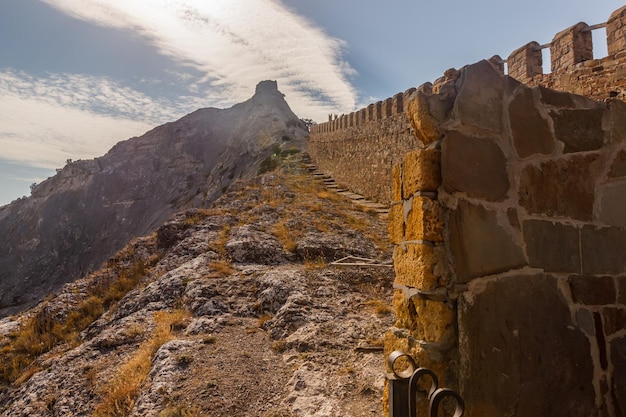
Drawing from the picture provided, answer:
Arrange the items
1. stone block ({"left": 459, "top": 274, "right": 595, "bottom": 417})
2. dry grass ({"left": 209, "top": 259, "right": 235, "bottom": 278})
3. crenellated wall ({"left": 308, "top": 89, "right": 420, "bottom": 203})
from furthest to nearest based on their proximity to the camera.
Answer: crenellated wall ({"left": 308, "top": 89, "right": 420, "bottom": 203}) → dry grass ({"left": 209, "top": 259, "right": 235, "bottom": 278}) → stone block ({"left": 459, "top": 274, "right": 595, "bottom": 417})

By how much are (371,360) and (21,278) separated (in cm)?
4697

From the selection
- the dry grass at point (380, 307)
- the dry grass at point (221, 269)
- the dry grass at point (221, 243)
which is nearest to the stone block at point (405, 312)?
the dry grass at point (380, 307)

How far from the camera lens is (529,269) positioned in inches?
95.1

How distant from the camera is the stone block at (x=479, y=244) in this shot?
233 centimetres

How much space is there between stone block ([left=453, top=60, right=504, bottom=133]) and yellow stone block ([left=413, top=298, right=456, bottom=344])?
110cm

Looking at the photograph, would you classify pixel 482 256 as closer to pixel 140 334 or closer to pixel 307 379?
pixel 307 379

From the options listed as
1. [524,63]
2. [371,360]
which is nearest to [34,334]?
[371,360]

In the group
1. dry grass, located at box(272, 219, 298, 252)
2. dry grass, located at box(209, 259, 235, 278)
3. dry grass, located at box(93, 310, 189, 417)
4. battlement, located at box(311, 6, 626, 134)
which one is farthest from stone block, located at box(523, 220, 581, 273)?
dry grass, located at box(272, 219, 298, 252)

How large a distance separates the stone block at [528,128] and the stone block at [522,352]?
2.56ft

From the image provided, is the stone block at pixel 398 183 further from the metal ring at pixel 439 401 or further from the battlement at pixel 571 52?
the battlement at pixel 571 52

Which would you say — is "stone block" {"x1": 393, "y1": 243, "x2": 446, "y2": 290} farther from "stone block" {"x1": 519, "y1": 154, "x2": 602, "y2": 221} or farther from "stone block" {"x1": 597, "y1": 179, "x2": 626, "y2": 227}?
"stone block" {"x1": 597, "y1": 179, "x2": 626, "y2": 227}

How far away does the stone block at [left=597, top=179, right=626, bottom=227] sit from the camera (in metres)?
2.52

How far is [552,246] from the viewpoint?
2457 mm

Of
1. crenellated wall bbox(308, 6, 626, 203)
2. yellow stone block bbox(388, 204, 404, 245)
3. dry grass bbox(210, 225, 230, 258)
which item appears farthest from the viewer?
dry grass bbox(210, 225, 230, 258)
